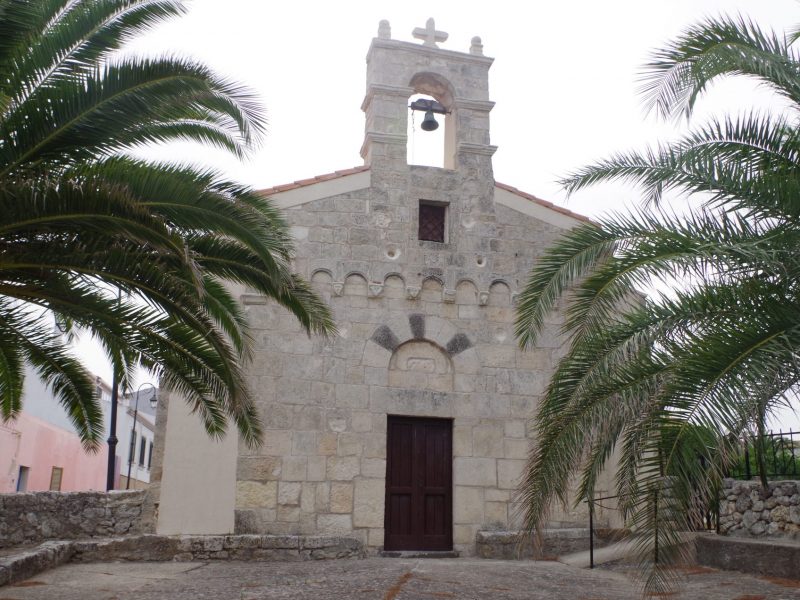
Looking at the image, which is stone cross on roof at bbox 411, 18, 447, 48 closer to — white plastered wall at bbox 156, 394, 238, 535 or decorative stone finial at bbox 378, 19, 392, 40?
decorative stone finial at bbox 378, 19, 392, 40

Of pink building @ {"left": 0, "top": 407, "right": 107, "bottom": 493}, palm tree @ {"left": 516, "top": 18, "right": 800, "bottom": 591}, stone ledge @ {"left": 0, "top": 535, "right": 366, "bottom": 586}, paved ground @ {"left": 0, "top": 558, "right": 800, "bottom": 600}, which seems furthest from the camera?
pink building @ {"left": 0, "top": 407, "right": 107, "bottom": 493}

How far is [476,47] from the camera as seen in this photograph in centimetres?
1238

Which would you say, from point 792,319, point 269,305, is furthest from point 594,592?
point 269,305

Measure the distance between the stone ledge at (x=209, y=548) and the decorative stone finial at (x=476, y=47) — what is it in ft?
24.3

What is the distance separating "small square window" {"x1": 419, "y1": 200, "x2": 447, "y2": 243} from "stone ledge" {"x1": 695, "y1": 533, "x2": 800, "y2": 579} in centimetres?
528

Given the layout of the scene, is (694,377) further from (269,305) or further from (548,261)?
(269,305)

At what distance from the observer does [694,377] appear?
491 cm

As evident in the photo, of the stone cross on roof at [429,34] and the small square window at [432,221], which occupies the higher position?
the stone cross on roof at [429,34]

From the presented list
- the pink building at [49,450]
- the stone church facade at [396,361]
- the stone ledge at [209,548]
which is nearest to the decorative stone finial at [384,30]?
the stone church facade at [396,361]

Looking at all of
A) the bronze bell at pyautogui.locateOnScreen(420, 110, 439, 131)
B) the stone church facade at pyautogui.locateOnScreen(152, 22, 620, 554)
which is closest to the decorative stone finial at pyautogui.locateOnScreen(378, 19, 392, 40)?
the stone church facade at pyautogui.locateOnScreen(152, 22, 620, 554)

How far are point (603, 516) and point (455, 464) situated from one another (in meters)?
2.20

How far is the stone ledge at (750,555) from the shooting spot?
781 centimetres

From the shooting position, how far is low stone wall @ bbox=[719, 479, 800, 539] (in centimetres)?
859

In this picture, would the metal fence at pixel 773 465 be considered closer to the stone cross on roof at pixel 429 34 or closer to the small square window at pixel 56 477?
the stone cross on roof at pixel 429 34
